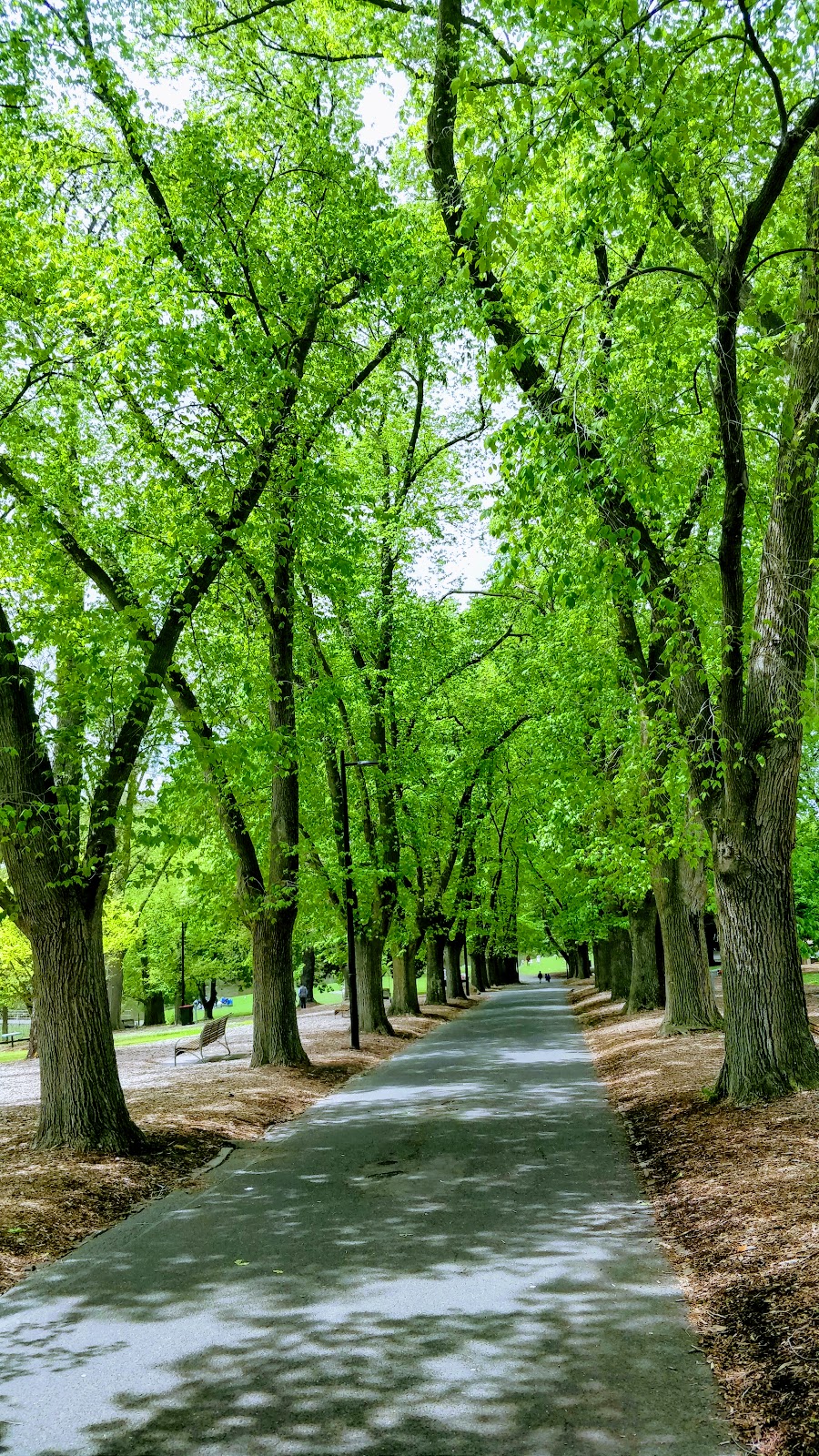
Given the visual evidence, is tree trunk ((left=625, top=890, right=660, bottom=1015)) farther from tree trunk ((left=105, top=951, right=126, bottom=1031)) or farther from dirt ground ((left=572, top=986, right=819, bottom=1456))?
tree trunk ((left=105, top=951, right=126, bottom=1031))

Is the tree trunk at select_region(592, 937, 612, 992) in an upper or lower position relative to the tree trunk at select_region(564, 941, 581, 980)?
upper

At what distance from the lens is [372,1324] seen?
5059mm

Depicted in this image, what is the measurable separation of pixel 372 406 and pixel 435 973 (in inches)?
1072

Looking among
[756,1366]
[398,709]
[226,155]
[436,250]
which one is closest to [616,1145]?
[756,1366]

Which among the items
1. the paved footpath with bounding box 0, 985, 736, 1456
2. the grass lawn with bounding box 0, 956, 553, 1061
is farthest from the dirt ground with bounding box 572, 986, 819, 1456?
the grass lawn with bounding box 0, 956, 553, 1061

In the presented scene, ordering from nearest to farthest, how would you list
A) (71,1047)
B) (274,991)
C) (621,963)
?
(71,1047) → (274,991) → (621,963)

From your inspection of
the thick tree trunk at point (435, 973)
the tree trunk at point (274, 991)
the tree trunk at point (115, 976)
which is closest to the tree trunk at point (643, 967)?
the tree trunk at point (274, 991)

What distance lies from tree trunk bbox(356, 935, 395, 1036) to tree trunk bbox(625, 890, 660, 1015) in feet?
19.9

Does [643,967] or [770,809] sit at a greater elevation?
[770,809]

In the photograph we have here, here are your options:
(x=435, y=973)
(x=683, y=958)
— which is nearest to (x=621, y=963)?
(x=435, y=973)

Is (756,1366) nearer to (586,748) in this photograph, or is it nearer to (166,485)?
(166,485)

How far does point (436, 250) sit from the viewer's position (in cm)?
1168

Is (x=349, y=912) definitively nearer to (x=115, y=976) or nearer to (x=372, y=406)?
(x=372, y=406)

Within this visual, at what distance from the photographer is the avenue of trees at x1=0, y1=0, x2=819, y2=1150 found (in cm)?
722
